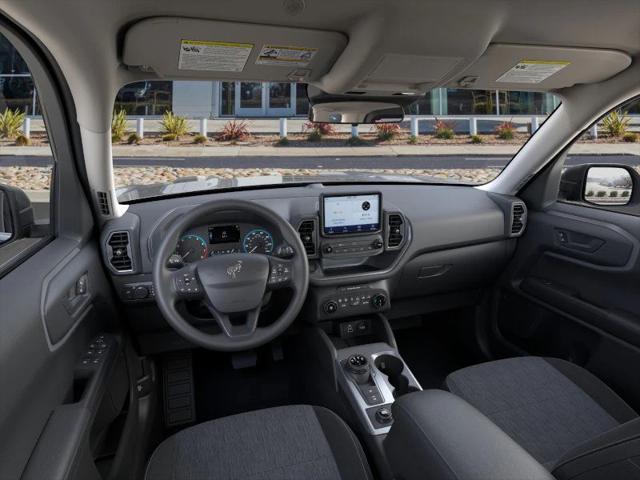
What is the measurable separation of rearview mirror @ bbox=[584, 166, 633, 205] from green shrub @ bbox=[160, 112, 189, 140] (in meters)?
2.40

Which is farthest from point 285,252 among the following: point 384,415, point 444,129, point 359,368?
point 444,129

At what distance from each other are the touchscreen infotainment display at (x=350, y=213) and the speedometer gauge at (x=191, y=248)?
0.66 meters

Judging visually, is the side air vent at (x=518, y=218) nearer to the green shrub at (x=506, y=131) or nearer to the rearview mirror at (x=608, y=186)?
the rearview mirror at (x=608, y=186)

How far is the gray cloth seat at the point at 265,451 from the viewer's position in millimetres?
1601

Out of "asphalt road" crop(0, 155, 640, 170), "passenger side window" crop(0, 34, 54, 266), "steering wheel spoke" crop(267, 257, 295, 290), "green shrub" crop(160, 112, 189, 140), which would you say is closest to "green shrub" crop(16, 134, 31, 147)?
"passenger side window" crop(0, 34, 54, 266)

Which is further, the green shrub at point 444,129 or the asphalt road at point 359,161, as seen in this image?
the green shrub at point 444,129

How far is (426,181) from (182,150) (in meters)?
1.58

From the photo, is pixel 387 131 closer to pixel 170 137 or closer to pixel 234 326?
pixel 170 137

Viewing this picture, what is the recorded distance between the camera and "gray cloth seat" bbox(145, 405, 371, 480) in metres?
1.60

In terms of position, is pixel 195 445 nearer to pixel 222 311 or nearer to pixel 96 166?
pixel 222 311

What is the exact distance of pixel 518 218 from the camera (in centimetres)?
300

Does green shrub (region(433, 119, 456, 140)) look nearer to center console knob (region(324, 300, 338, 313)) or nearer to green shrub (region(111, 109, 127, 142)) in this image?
center console knob (region(324, 300, 338, 313))

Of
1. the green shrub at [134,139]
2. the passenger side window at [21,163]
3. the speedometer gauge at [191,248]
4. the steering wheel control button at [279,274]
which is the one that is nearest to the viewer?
the passenger side window at [21,163]

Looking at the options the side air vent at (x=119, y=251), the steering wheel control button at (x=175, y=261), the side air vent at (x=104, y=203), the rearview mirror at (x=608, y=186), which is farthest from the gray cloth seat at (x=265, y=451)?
the rearview mirror at (x=608, y=186)
